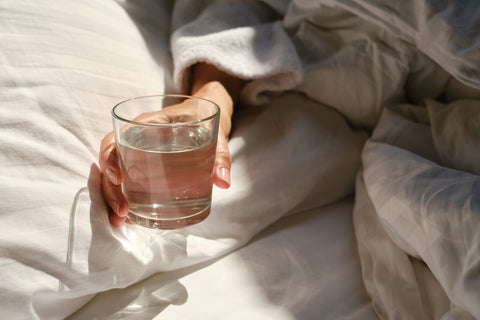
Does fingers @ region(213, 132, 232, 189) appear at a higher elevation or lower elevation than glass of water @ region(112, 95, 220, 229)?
lower

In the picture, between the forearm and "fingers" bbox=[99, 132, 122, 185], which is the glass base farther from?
the forearm

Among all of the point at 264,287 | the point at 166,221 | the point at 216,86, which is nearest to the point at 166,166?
the point at 166,221

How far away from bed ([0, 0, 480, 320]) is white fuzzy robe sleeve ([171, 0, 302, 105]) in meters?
0.04

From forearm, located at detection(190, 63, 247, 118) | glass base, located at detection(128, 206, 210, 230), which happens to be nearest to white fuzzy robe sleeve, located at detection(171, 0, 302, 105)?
forearm, located at detection(190, 63, 247, 118)

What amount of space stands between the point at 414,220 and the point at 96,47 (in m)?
0.52

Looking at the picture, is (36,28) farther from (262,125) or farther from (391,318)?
(391,318)

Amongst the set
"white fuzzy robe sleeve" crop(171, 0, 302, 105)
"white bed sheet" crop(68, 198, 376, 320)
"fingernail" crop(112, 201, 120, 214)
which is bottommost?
"white bed sheet" crop(68, 198, 376, 320)

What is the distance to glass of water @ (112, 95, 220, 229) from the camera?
488mm

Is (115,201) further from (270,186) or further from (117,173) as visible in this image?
(270,186)

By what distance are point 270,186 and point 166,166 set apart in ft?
0.86

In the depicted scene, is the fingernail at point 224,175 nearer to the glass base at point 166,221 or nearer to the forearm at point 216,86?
the glass base at point 166,221

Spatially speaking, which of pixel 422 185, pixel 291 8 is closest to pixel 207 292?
pixel 422 185

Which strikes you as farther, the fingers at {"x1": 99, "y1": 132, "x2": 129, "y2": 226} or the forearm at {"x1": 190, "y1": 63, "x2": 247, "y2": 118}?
the forearm at {"x1": 190, "y1": 63, "x2": 247, "y2": 118}

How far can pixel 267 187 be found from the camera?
2.32ft
